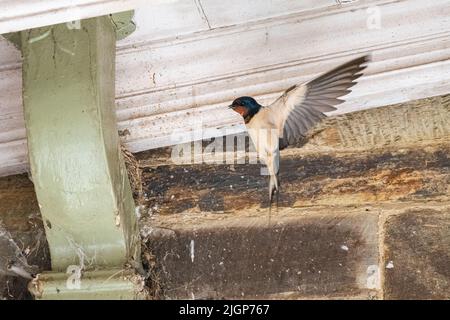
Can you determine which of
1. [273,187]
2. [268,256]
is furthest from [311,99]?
[268,256]

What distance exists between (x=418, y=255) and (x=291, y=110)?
0.59 metres

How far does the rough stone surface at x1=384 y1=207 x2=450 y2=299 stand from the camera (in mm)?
2637

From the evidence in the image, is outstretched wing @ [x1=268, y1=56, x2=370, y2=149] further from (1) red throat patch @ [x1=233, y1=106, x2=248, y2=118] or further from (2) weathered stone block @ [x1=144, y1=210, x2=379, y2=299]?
(2) weathered stone block @ [x1=144, y1=210, x2=379, y2=299]

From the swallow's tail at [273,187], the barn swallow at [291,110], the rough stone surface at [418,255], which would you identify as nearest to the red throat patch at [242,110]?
the barn swallow at [291,110]

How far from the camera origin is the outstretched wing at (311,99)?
2436mm

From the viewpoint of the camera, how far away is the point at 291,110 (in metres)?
2.59

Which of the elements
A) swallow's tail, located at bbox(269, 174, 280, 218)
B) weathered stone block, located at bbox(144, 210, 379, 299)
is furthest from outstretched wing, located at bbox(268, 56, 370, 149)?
weathered stone block, located at bbox(144, 210, 379, 299)

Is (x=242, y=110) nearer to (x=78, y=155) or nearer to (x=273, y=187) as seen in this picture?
(x=273, y=187)

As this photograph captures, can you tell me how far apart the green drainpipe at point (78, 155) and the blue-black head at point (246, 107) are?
367mm

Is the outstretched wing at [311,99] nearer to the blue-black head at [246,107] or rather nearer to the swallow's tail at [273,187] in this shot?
the blue-black head at [246,107]

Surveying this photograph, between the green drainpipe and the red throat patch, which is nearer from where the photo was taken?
the green drainpipe

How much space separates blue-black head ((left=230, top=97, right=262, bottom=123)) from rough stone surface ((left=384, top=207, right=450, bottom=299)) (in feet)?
1.79

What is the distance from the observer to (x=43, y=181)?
2504 millimetres
